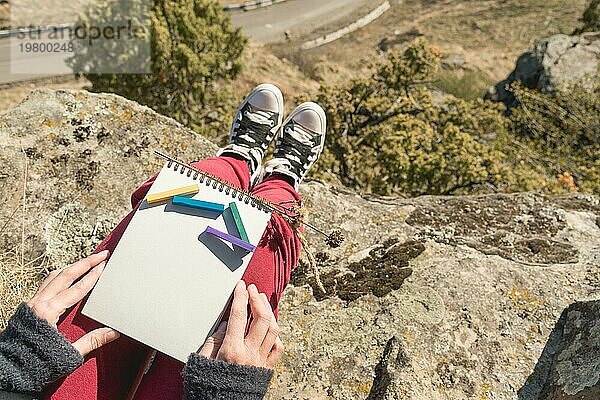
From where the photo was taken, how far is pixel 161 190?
2309 millimetres

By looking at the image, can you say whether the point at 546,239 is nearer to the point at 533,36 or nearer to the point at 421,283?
the point at 421,283

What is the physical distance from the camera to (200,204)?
225 cm

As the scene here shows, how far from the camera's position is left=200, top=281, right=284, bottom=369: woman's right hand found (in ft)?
5.98

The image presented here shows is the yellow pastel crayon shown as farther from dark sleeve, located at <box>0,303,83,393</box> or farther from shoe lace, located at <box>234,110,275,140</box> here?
shoe lace, located at <box>234,110,275,140</box>

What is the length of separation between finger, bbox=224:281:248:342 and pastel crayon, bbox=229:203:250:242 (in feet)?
0.75

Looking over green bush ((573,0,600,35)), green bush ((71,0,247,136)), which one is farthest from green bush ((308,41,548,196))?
green bush ((573,0,600,35))

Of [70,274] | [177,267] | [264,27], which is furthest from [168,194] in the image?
[264,27]

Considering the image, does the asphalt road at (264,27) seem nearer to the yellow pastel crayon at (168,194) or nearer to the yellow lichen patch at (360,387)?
the yellow pastel crayon at (168,194)

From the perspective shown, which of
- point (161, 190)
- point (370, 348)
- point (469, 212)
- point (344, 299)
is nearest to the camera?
point (161, 190)

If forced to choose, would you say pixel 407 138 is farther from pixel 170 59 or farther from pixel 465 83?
pixel 465 83

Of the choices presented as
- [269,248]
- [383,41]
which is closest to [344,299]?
[269,248]

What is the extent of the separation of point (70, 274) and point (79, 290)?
73 mm

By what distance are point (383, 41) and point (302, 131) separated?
21645 mm

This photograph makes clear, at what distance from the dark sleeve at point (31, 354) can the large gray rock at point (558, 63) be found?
11606mm
